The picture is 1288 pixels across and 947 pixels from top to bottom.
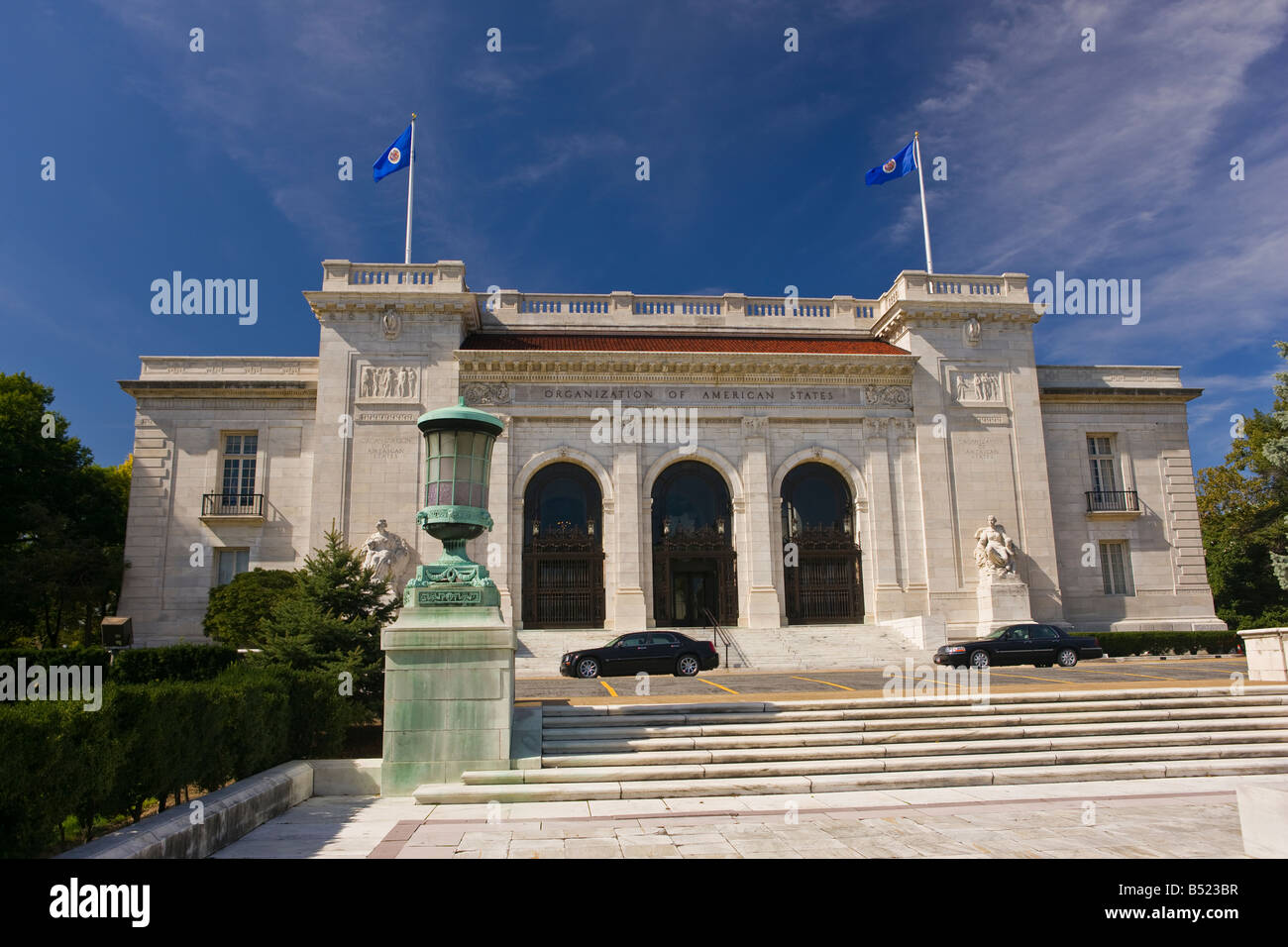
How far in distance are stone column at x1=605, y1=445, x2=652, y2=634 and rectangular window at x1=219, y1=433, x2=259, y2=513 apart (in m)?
14.1

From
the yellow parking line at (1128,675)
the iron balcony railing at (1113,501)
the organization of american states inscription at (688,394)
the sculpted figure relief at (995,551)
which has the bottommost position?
the yellow parking line at (1128,675)

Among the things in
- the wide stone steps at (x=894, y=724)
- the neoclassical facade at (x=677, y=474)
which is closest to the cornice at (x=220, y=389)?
the neoclassical facade at (x=677, y=474)

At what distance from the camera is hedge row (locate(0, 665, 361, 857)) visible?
23.6 feet

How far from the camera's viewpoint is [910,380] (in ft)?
109

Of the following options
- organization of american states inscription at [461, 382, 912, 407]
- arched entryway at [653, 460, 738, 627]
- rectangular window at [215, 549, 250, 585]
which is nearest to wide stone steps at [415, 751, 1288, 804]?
arched entryway at [653, 460, 738, 627]

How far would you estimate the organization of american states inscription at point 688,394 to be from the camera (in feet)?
105

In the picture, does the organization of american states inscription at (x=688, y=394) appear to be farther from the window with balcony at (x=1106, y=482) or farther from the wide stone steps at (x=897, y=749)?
the wide stone steps at (x=897, y=749)

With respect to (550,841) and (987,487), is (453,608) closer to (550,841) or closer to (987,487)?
(550,841)

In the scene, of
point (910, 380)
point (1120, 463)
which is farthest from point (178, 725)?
point (1120, 463)

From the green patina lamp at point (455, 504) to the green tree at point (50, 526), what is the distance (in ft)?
76.4

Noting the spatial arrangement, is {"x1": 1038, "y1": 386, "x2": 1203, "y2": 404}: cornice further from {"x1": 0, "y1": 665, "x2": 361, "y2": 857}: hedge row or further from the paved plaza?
{"x1": 0, "y1": 665, "x2": 361, "y2": 857}: hedge row

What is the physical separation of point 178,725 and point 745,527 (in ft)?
79.7

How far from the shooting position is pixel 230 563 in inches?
1256
